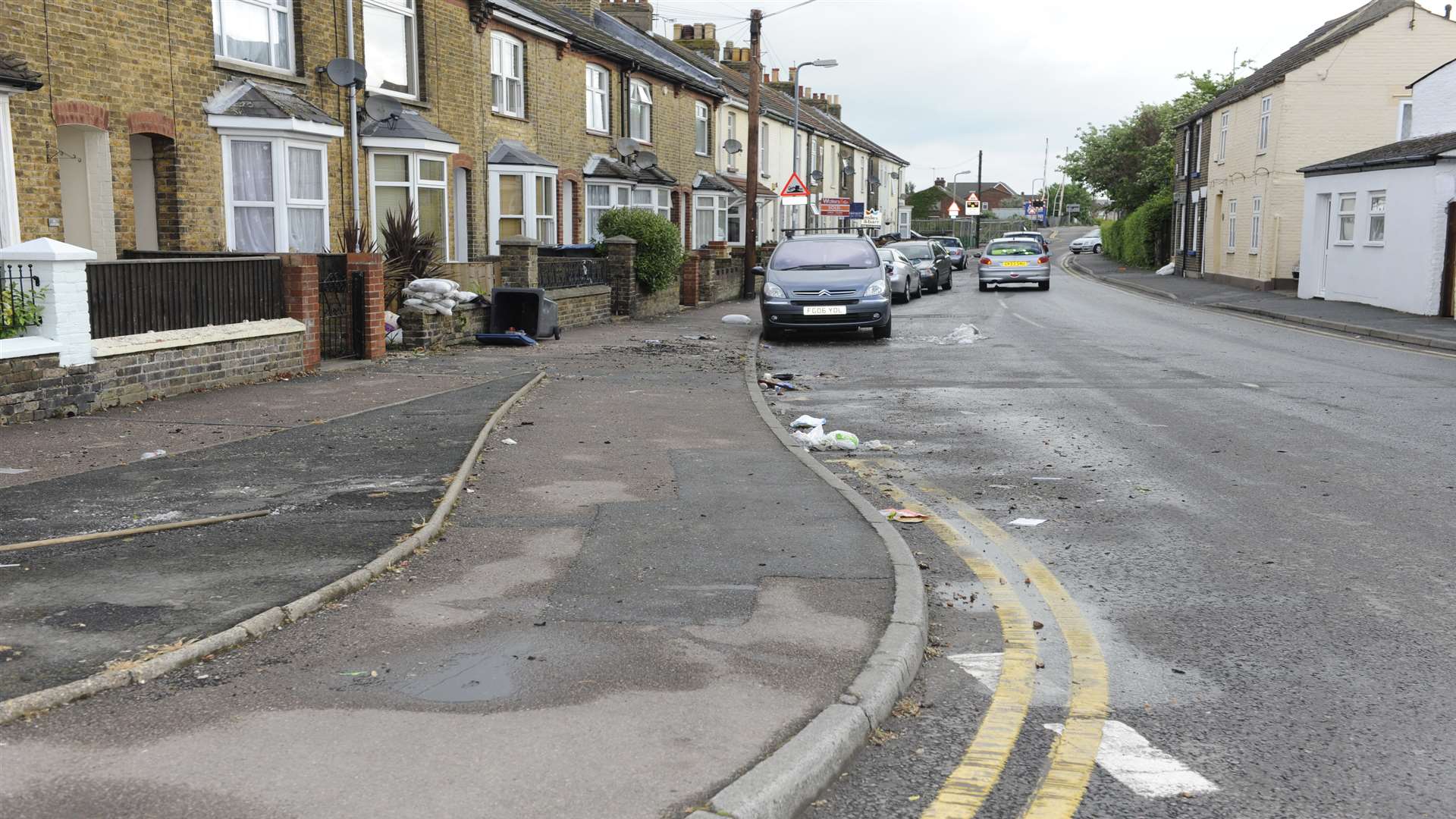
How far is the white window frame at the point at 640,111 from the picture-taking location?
32.8 m

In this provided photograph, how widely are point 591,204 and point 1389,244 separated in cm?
1836

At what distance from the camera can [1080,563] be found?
6.27 meters

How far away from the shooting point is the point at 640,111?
33.7 metres

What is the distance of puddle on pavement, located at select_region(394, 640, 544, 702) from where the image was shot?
13.7ft

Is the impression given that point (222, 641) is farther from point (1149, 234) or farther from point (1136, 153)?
point (1136, 153)

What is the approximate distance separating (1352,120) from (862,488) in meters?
32.0

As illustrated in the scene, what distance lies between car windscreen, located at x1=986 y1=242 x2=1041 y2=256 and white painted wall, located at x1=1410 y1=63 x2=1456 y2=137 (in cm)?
1011

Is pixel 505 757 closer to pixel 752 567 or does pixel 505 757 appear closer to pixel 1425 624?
pixel 752 567

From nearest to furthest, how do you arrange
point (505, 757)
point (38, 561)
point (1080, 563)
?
point (505, 757), point (38, 561), point (1080, 563)

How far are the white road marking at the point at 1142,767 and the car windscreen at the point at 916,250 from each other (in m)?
31.5

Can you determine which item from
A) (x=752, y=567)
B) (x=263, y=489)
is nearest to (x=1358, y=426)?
(x=752, y=567)

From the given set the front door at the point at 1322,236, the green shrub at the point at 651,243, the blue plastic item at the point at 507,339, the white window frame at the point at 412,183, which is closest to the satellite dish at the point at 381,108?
the white window frame at the point at 412,183

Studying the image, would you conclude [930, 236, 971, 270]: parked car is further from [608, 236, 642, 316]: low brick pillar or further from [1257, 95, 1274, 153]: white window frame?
[608, 236, 642, 316]: low brick pillar

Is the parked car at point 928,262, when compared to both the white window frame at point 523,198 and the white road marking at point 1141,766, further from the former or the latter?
the white road marking at point 1141,766
